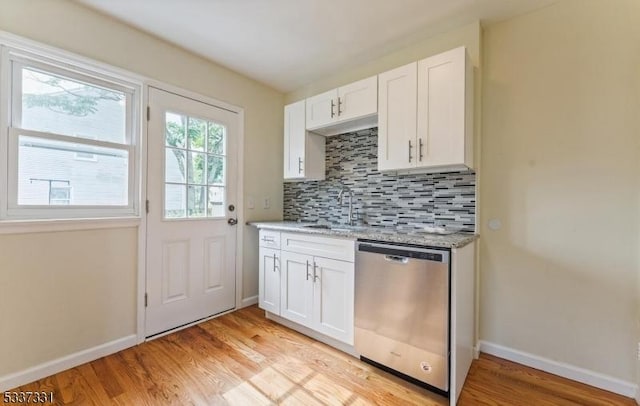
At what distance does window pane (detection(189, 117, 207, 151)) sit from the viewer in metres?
2.47

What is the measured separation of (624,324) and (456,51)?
1.90 m

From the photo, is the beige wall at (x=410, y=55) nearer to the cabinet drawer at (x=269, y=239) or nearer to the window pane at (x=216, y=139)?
the window pane at (x=216, y=139)

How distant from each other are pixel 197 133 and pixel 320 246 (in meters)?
1.54

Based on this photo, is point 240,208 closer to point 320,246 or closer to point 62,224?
point 320,246

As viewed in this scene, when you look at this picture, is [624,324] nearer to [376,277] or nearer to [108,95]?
[376,277]

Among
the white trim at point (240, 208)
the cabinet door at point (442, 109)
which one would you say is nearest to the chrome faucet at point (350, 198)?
the cabinet door at point (442, 109)

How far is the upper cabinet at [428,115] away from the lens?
1771 millimetres

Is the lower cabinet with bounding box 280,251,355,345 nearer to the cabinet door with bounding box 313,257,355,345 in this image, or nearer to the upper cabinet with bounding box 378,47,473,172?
the cabinet door with bounding box 313,257,355,345

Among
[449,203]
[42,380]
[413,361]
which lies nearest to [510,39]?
[449,203]

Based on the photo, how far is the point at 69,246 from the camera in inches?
71.4

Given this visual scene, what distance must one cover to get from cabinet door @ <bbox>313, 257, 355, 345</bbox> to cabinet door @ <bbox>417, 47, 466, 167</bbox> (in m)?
0.95

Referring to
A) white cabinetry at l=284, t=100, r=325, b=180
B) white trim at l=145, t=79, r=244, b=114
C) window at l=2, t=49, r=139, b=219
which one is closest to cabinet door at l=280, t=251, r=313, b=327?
white cabinetry at l=284, t=100, r=325, b=180

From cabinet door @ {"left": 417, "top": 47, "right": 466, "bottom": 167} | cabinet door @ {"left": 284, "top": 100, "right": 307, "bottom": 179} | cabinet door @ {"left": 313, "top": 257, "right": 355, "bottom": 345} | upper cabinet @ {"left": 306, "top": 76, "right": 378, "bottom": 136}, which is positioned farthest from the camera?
cabinet door @ {"left": 284, "top": 100, "right": 307, "bottom": 179}

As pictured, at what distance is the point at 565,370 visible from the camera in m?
1.74
